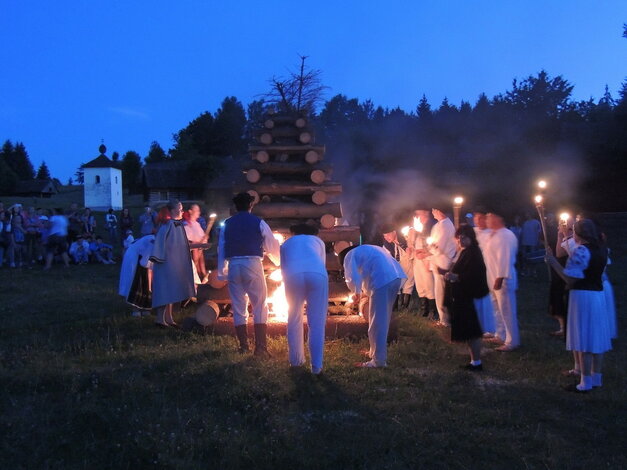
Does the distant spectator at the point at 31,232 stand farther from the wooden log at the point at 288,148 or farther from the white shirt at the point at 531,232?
the white shirt at the point at 531,232

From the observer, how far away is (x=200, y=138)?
56.1m

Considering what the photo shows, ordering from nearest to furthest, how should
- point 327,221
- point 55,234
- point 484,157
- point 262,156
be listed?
point 327,221 → point 262,156 → point 55,234 → point 484,157

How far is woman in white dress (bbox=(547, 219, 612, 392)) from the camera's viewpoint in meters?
5.88

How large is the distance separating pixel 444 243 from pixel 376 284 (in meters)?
2.91

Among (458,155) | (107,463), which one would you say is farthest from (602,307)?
(458,155)

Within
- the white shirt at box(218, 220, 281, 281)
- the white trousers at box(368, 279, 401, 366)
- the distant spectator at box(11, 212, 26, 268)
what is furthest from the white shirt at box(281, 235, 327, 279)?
the distant spectator at box(11, 212, 26, 268)

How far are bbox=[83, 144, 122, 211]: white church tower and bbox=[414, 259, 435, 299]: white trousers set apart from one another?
52009 millimetres

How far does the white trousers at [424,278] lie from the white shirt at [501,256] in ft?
6.99

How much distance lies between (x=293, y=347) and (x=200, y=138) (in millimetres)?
51675

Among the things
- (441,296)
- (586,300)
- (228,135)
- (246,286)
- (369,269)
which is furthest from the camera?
(228,135)

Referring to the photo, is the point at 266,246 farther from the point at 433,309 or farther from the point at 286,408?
the point at 433,309

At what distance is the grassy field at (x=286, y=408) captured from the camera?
441 cm

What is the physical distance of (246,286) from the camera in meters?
7.12

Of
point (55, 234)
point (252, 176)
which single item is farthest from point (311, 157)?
point (55, 234)
